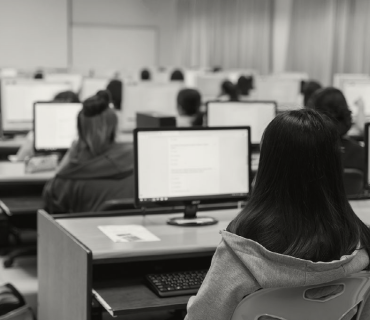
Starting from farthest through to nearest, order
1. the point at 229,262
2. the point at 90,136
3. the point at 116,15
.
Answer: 1. the point at 116,15
2. the point at 90,136
3. the point at 229,262

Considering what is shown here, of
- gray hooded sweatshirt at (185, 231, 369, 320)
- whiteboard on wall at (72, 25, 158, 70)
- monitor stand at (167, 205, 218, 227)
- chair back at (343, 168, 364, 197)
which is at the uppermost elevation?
whiteboard on wall at (72, 25, 158, 70)

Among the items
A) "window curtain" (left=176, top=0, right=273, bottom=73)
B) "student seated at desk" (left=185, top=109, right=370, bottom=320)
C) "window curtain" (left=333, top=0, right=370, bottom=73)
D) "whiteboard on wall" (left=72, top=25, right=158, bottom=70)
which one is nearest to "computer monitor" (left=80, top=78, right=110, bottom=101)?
"window curtain" (left=333, top=0, right=370, bottom=73)

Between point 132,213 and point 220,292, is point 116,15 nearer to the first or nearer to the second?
point 132,213

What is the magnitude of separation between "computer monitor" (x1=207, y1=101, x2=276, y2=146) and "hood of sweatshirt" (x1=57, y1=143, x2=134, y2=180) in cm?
156

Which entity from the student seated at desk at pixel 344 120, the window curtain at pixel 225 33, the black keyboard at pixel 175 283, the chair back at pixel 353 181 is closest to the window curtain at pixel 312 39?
the window curtain at pixel 225 33

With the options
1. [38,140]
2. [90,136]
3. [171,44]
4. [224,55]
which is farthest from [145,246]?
[171,44]

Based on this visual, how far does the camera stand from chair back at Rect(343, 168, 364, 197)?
344cm

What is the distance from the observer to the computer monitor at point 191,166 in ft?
9.11

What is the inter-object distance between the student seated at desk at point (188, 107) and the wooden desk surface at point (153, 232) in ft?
9.09

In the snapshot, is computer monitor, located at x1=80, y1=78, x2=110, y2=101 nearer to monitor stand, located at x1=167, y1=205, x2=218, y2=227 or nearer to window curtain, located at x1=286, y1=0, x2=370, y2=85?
monitor stand, located at x1=167, y1=205, x2=218, y2=227

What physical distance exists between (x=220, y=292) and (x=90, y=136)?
1993 mm

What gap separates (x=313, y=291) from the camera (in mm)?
1626

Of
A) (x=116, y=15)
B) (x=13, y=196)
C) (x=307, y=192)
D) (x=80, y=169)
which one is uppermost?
(x=116, y=15)

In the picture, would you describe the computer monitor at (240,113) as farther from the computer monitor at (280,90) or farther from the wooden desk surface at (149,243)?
the computer monitor at (280,90)
